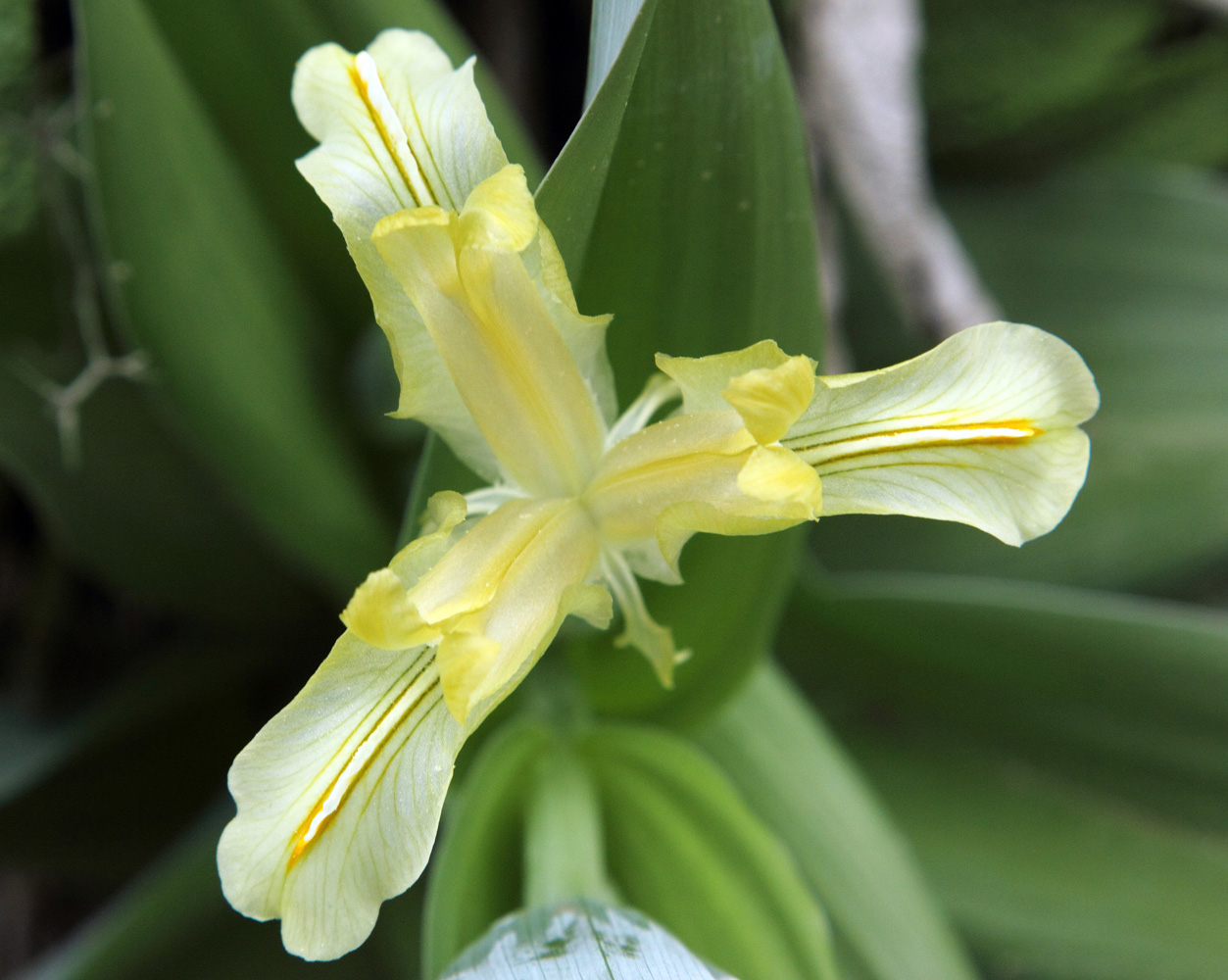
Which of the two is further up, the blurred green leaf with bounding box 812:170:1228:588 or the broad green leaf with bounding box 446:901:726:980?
the broad green leaf with bounding box 446:901:726:980

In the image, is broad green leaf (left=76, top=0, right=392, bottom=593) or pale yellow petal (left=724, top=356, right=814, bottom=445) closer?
pale yellow petal (left=724, top=356, right=814, bottom=445)

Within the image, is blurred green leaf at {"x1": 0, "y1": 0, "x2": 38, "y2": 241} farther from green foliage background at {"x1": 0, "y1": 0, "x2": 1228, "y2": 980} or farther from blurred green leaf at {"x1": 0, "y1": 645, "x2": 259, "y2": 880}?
blurred green leaf at {"x1": 0, "y1": 645, "x2": 259, "y2": 880}

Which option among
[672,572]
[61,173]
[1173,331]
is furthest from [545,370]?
[1173,331]

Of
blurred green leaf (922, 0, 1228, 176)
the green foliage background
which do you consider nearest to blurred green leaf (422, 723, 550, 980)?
the green foliage background

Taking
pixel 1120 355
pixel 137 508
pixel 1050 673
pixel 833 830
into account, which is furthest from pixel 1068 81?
pixel 137 508

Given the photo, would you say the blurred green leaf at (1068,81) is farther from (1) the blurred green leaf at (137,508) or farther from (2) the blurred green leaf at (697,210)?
(1) the blurred green leaf at (137,508)

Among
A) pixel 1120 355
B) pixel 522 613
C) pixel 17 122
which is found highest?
pixel 17 122

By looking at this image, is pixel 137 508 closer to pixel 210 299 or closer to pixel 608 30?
pixel 210 299
